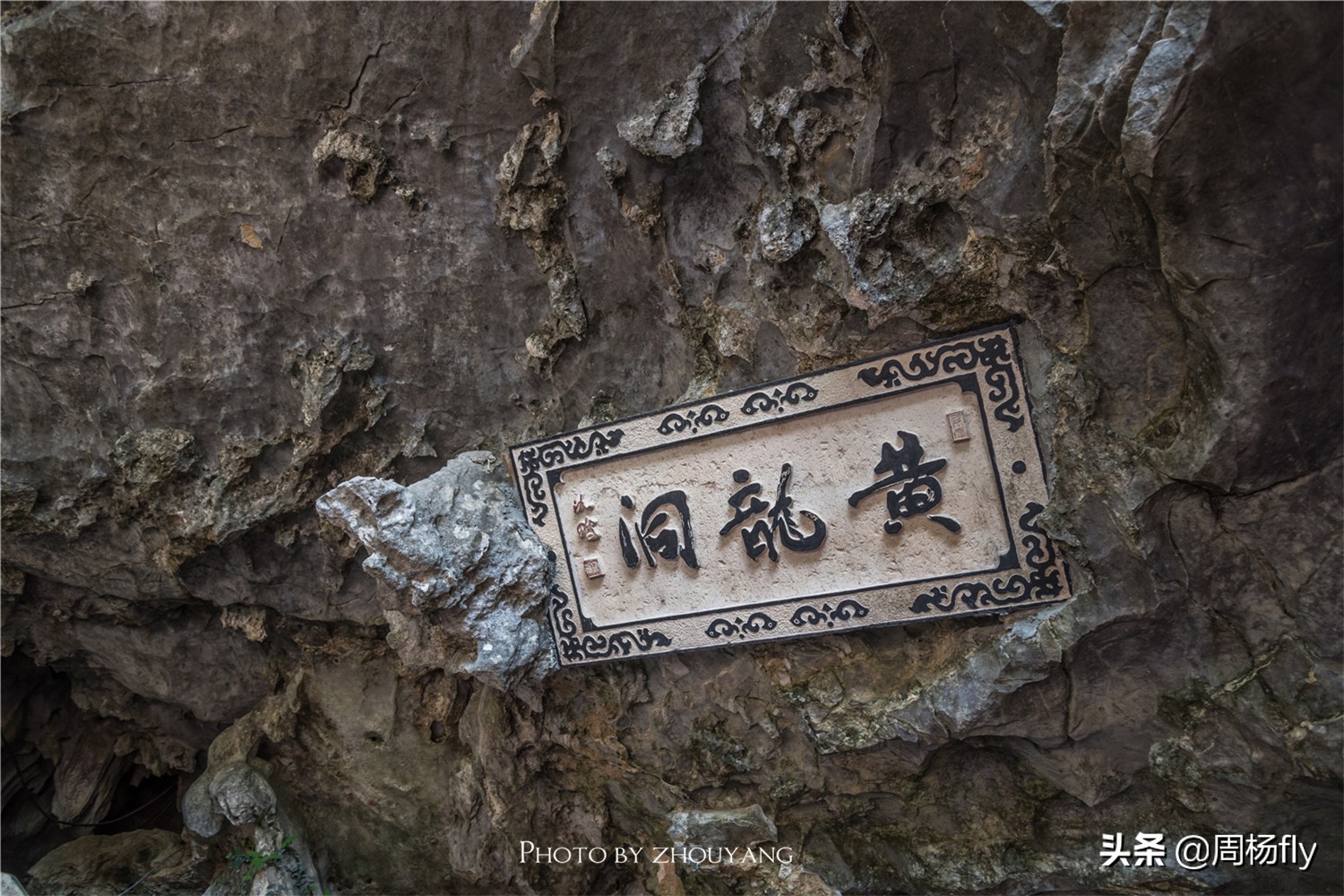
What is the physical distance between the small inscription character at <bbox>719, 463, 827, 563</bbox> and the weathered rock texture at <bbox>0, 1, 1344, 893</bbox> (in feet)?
1.15

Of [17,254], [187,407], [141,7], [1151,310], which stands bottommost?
[1151,310]

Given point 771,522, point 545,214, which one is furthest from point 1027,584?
point 545,214

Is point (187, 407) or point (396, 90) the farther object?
point (187, 407)

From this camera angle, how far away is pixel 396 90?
3447mm

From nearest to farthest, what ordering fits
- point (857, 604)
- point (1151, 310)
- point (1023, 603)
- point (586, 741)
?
point (1151, 310)
point (1023, 603)
point (857, 604)
point (586, 741)

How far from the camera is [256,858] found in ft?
13.7

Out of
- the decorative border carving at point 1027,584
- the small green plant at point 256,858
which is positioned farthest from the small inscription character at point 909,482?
the small green plant at point 256,858

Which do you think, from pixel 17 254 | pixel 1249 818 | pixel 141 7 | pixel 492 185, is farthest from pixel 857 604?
pixel 17 254

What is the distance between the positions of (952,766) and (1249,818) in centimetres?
82

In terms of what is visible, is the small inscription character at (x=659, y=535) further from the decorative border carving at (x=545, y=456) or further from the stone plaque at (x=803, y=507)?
the decorative border carving at (x=545, y=456)

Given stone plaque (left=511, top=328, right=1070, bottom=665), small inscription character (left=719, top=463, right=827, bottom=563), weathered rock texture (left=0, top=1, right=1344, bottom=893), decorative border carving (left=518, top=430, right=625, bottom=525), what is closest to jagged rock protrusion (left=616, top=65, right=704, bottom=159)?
weathered rock texture (left=0, top=1, right=1344, bottom=893)

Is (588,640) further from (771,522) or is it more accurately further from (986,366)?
(986,366)

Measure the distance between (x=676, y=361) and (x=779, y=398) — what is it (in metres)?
0.50

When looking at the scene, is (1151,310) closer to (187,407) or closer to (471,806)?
(471,806)
